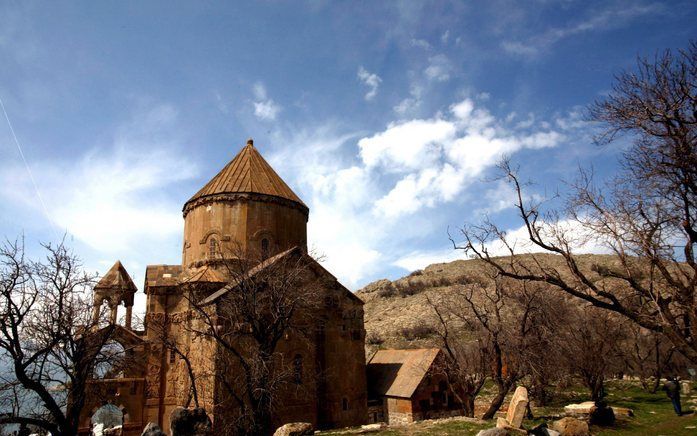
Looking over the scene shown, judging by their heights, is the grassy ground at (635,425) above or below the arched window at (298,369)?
below

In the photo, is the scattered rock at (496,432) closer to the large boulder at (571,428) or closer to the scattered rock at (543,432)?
the scattered rock at (543,432)

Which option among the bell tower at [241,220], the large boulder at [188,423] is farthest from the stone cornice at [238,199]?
the large boulder at [188,423]

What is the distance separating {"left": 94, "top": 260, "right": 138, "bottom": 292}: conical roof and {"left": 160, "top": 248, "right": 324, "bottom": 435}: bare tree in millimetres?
5485

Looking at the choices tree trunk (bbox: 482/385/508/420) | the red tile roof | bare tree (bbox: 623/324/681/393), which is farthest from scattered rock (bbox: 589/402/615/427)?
bare tree (bbox: 623/324/681/393)

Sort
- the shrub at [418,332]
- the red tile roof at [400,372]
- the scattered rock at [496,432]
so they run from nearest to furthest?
the scattered rock at [496,432], the red tile roof at [400,372], the shrub at [418,332]

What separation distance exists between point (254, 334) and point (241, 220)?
9.67 metres

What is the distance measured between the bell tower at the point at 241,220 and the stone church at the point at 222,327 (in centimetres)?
5

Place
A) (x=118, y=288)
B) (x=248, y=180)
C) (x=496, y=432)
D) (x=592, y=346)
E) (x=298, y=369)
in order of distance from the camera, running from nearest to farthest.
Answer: (x=496, y=432)
(x=592, y=346)
(x=298, y=369)
(x=118, y=288)
(x=248, y=180)

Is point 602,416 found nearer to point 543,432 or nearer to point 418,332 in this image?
point 543,432

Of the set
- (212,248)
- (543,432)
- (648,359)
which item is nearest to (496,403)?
(543,432)

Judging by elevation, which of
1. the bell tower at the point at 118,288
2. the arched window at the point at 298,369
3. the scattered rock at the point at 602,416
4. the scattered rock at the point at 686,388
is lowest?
the scattered rock at the point at 686,388

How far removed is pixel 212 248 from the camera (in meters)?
21.2

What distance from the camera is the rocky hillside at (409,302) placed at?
4375 cm

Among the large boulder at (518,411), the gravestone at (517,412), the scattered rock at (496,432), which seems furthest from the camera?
the large boulder at (518,411)
